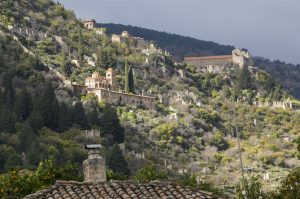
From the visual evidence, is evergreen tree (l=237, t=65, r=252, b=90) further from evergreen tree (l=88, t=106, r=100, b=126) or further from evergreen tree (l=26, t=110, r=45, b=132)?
evergreen tree (l=26, t=110, r=45, b=132)

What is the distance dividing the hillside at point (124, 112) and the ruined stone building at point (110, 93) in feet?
1.04

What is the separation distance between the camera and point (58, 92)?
13238 cm

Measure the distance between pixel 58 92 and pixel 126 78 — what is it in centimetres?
2395

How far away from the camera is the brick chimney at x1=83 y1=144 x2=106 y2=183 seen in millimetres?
18406

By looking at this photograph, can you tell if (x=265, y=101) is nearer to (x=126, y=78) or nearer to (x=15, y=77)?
(x=126, y=78)

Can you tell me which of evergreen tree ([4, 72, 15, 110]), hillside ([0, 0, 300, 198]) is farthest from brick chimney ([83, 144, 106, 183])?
evergreen tree ([4, 72, 15, 110])

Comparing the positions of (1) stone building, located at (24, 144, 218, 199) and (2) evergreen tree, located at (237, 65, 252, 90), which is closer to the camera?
(1) stone building, located at (24, 144, 218, 199)

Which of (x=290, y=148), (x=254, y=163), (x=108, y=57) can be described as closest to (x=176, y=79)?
(x=108, y=57)

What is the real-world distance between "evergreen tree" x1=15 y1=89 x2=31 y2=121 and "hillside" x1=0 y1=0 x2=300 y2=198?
195 mm

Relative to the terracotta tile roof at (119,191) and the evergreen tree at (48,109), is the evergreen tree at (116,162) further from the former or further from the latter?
the terracotta tile roof at (119,191)

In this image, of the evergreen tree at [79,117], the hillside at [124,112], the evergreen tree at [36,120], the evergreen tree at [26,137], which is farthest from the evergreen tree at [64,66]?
the evergreen tree at [26,137]

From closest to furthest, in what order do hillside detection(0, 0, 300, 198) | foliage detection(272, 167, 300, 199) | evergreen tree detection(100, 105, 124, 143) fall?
foliage detection(272, 167, 300, 199) → hillside detection(0, 0, 300, 198) → evergreen tree detection(100, 105, 124, 143)

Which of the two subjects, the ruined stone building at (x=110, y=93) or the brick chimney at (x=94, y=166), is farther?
the ruined stone building at (x=110, y=93)

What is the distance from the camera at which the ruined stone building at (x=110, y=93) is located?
5645 inches
